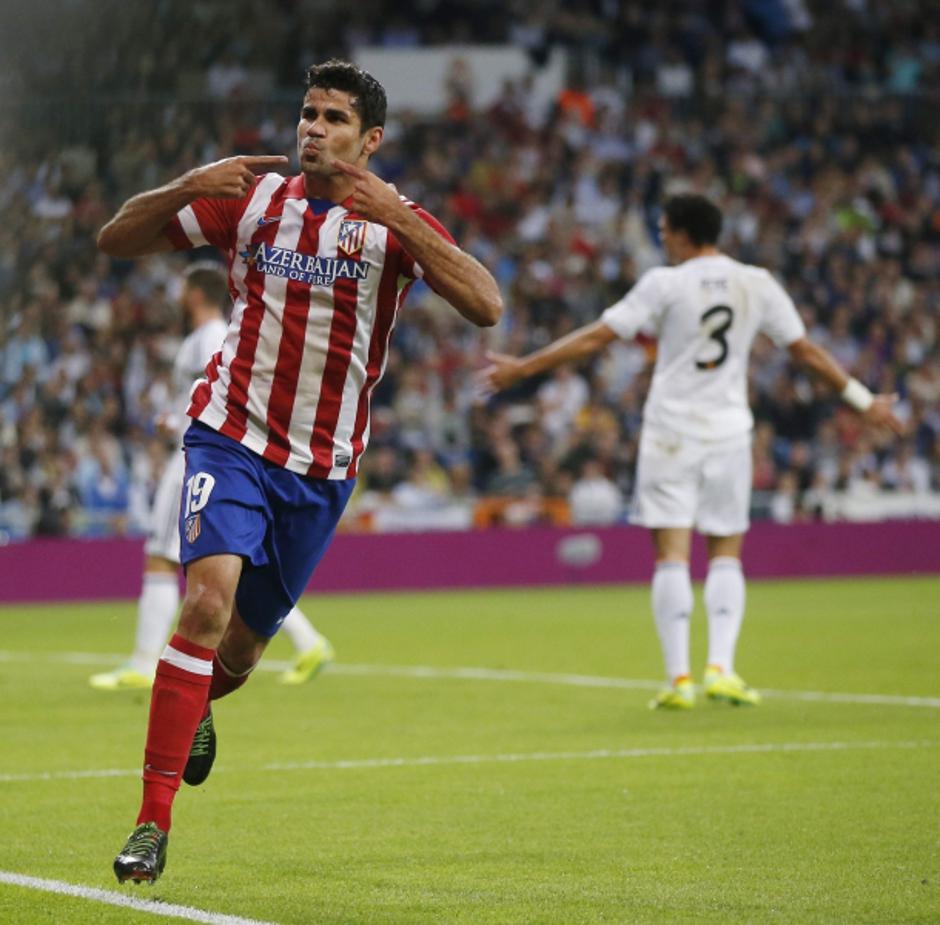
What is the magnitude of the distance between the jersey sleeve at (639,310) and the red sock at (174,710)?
505 cm

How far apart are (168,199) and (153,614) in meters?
6.22

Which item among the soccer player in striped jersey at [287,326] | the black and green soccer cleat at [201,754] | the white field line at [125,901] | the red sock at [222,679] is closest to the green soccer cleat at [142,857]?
the white field line at [125,901]

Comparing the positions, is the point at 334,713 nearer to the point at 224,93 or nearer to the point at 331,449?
the point at 331,449

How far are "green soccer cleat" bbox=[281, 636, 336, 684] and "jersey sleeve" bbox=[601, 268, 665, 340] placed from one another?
2.93m

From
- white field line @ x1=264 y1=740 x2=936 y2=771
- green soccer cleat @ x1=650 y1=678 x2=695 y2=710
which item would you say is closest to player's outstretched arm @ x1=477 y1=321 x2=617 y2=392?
white field line @ x1=264 y1=740 x2=936 y2=771

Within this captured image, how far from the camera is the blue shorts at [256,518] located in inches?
230

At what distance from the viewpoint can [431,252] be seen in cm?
576

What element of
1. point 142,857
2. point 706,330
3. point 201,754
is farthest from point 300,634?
point 142,857

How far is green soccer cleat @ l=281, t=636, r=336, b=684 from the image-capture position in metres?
12.0

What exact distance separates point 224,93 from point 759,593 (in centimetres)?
787

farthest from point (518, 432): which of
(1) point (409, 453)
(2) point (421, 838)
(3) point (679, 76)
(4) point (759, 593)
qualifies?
(2) point (421, 838)

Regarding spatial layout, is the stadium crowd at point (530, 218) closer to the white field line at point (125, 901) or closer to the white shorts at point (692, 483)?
the white shorts at point (692, 483)

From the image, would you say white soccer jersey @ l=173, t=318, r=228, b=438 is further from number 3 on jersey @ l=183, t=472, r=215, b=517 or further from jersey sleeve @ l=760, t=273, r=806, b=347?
number 3 on jersey @ l=183, t=472, r=215, b=517

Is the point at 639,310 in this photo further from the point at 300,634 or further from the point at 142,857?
the point at 142,857
